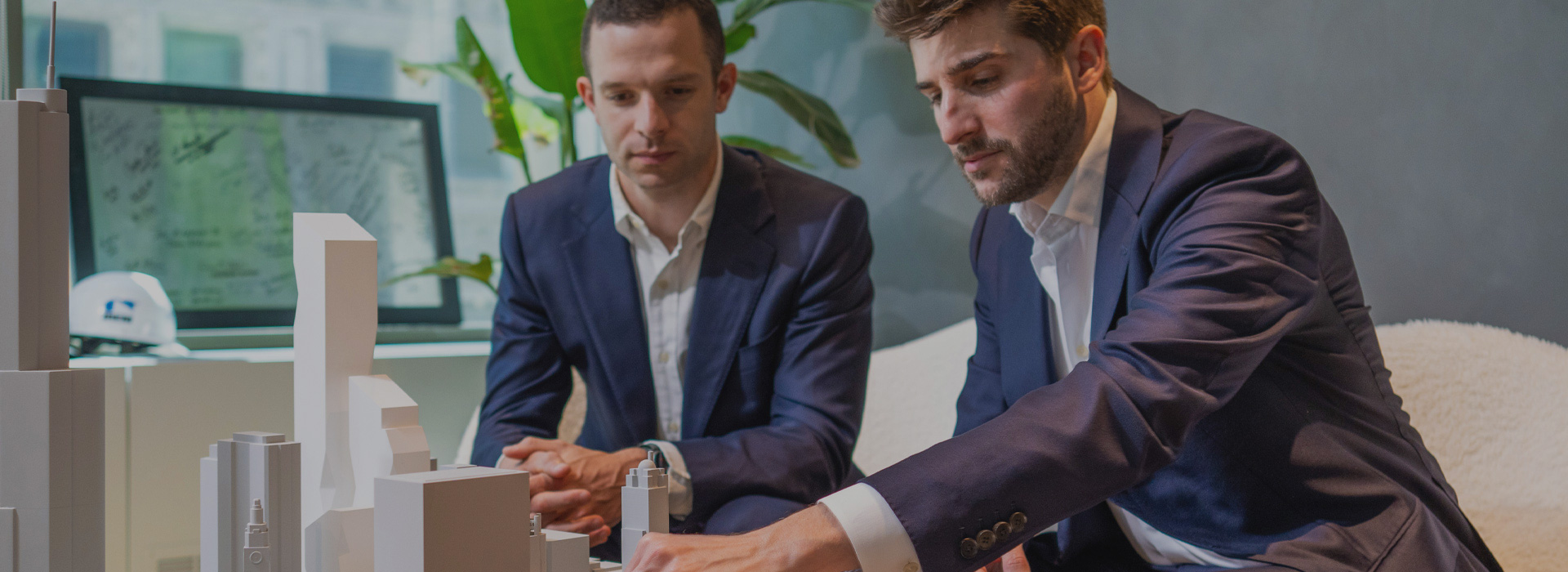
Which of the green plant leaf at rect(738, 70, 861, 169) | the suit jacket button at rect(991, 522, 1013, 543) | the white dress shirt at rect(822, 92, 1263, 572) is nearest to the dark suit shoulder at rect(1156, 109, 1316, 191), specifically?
the white dress shirt at rect(822, 92, 1263, 572)

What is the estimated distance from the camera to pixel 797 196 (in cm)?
163

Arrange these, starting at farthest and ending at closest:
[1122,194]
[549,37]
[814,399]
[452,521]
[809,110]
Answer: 1. [809,110]
2. [549,37]
3. [814,399]
4. [1122,194]
5. [452,521]

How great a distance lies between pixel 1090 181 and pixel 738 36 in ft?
4.77

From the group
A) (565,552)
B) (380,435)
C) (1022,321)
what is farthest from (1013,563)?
(380,435)

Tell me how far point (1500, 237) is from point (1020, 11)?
99cm

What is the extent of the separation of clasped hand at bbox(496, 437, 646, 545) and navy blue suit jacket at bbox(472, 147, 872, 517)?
184mm

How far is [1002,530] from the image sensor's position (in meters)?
0.79

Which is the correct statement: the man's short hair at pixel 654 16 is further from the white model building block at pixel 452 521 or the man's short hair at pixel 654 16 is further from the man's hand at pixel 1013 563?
the white model building block at pixel 452 521

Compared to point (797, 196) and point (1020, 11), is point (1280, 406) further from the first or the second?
point (797, 196)

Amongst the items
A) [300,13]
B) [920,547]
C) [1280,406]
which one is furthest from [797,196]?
[300,13]

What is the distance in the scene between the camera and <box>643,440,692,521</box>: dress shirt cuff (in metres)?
1.36

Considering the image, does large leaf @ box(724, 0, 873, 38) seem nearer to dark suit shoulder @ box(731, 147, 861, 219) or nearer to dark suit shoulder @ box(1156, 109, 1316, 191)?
dark suit shoulder @ box(731, 147, 861, 219)

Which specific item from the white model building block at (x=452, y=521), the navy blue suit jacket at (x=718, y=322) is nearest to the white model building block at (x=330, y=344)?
the white model building block at (x=452, y=521)

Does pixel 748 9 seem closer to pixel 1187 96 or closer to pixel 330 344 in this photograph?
pixel 1187 96
